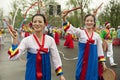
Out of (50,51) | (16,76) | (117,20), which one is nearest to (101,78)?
(50,51)

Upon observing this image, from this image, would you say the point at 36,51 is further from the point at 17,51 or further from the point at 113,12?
the point at 113,12

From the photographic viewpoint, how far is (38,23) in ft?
14.2

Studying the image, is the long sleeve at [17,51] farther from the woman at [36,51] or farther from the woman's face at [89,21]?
the woman's face at [89,21]

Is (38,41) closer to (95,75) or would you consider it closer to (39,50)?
(39,50)

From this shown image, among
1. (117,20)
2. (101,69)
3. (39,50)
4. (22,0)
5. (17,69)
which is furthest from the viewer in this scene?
(22,0)

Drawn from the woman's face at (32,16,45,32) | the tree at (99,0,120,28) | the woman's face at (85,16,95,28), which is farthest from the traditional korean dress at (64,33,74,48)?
the woman's face at (32,16,45,32)

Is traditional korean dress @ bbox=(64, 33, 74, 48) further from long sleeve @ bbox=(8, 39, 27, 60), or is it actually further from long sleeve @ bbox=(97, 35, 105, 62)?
long sleeve @ bbox=(8, 39, 27, 60)

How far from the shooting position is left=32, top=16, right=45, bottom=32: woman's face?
4312mm

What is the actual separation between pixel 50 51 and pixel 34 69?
360 mm

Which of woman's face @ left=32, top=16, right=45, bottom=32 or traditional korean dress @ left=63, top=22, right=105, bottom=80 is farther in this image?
traditional korean dress @ left=63, top=22, right=105, bottom=80

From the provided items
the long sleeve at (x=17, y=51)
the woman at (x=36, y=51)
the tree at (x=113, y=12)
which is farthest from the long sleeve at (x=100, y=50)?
the tree at (x=113, y=12)

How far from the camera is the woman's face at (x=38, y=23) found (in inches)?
170

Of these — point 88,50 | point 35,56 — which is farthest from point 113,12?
point 35,56

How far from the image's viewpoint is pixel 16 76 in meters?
8.66
